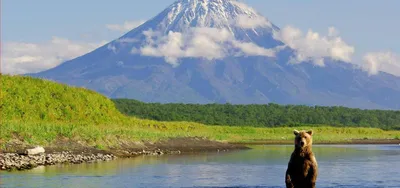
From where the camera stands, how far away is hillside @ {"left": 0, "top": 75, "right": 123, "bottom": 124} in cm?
6184

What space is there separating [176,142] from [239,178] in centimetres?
3111

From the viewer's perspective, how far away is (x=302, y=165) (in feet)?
73.4

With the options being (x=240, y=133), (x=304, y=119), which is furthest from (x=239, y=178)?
(x=304, y=119)

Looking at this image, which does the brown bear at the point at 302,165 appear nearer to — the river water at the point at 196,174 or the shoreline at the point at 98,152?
the river water at the point at 196,174

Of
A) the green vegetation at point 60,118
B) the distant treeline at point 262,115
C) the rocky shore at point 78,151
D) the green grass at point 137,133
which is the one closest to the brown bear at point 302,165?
the rocky shore at point 78,151

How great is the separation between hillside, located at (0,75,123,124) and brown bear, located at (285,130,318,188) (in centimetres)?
3882

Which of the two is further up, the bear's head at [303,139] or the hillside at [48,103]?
the hillside at [48,103]

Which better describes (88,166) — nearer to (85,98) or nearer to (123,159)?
(123,159)

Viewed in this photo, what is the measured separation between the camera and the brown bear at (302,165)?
22.1m

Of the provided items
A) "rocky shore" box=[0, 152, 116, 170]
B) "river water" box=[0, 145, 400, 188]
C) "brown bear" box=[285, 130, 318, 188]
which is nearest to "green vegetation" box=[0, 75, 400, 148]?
"rocky shore" box=[0, 152, 116, 170]

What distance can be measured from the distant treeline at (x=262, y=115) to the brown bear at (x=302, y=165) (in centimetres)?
11419

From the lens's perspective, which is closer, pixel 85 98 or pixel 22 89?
pixel 22 89

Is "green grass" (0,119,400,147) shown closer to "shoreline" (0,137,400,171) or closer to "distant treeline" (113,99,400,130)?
"shoreline" (0,137,400,171)

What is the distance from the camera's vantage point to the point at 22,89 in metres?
66.2
